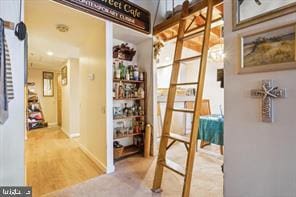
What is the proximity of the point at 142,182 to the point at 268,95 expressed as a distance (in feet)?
6.11

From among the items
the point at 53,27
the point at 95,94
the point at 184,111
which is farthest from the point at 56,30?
the point at 184,111

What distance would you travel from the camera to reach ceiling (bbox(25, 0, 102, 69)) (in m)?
2.43

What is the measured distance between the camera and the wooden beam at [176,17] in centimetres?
229

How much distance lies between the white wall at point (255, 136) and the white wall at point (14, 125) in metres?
1.91

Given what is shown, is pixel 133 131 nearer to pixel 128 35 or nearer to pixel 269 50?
pixel 128 35

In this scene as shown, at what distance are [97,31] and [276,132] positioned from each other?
276 centimetres

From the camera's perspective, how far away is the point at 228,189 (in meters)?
1.59

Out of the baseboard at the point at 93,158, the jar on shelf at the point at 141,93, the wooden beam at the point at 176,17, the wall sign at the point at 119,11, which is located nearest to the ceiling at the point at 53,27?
the wall sign at the point at 119,11

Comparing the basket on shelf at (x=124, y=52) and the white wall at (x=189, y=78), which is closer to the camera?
the basket on shelf at (x=124, y=52)

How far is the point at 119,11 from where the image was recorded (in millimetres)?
2826

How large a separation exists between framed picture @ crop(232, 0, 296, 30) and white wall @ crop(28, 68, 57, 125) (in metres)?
7.56

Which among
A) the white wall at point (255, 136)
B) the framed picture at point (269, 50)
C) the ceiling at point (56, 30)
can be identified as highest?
the ceiling at point (56, 30)

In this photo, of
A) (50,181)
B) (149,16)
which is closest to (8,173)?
(50,181)

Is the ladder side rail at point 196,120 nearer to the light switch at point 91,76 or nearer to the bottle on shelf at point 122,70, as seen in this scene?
the bottle on shelf at point 122,70
